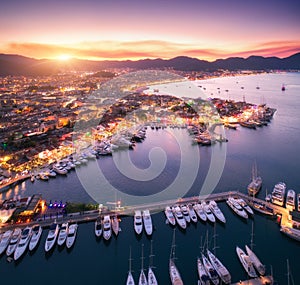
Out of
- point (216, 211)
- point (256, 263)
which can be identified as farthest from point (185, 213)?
point (256, 263)

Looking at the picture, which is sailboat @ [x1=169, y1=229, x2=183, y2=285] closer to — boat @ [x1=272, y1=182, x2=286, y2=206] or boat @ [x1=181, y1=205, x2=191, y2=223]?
boat @ [x1=181, y1=205, x2=191, y2=223]

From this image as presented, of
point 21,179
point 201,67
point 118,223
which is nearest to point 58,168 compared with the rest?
point 21,179

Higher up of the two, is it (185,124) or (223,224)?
(223,224)

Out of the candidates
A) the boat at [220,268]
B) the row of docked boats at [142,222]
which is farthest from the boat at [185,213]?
the boat at [220,268]

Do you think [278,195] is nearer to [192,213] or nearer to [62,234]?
[192,213]

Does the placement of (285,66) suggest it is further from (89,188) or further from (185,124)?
(89,188)

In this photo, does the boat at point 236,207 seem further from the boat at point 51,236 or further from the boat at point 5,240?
the boat at point 5,240
